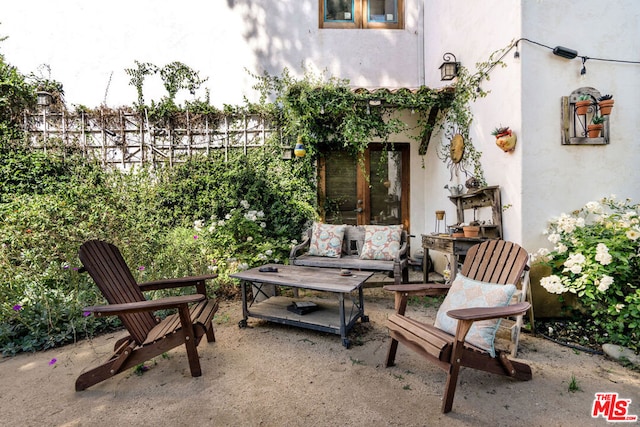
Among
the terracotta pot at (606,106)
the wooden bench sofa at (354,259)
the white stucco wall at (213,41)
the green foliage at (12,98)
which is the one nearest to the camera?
the terracotta pot at (606,106)

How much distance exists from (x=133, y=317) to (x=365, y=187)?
407 cm

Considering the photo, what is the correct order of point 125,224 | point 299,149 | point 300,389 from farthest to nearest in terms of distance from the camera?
point 299,149 → point 125,224 → point 300,389

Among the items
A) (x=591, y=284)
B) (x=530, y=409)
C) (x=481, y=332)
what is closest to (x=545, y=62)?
(x=591, y=284)

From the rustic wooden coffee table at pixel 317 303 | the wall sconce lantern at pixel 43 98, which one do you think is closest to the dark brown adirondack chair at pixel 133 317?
the rustic wooden coffee table at pixel 317 303

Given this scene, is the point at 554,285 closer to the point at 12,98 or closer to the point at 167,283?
the point at 167,283

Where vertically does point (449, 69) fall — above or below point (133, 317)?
above

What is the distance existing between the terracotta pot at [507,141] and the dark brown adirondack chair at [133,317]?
3.02 meters

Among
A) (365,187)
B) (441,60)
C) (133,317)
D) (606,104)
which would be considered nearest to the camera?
(133,317)

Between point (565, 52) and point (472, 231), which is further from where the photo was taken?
point (472, 231)

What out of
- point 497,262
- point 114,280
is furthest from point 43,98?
point 497,262

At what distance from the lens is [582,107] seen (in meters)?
2.93

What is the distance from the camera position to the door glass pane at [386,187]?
5.53 meters

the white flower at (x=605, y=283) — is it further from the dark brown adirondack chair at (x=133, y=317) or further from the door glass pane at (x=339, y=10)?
the door glass pane at (x=339, y=10)

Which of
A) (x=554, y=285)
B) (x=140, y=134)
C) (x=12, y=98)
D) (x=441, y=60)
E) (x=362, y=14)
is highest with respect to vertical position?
(x=362, y=14)
